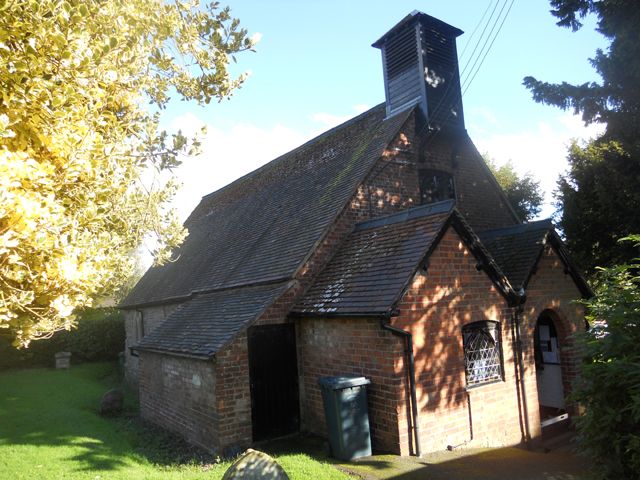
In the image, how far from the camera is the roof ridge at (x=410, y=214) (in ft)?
Result: 29.6

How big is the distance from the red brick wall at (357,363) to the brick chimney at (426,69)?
282 inches

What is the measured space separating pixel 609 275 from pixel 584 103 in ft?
35.4

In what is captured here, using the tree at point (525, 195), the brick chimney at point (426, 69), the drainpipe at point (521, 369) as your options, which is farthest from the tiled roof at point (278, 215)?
the tree at point (525, 195)

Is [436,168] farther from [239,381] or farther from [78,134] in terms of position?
[78,134]

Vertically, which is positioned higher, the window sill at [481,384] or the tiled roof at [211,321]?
the tiled roof at [211,321]

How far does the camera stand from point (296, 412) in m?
9.82

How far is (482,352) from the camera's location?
9.36 meters

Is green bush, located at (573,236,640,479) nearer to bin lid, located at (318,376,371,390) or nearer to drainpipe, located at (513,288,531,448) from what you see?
bin lid, located at (318,376,371,390)

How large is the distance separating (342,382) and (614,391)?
410 centimetres

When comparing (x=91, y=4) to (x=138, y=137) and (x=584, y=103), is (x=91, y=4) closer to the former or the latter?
(x=138, y=137)

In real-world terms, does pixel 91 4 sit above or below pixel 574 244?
above

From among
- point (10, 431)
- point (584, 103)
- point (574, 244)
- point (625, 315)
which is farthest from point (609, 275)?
point (574, 244)

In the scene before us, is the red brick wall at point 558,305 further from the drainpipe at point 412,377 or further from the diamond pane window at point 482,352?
the drainpipe at point 412,377

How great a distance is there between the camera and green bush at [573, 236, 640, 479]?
4.74 meters
